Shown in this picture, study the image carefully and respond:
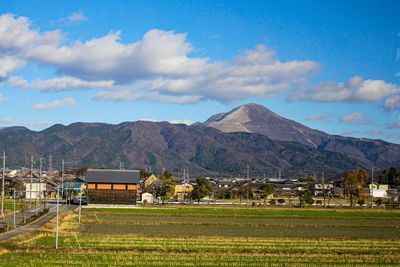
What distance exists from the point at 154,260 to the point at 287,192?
306ft

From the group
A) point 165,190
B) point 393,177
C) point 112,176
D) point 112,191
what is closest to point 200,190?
point 165,190

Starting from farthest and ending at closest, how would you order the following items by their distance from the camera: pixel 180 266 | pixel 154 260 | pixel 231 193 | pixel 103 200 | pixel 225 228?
pixel 231 193, pixel 103 200, pixel 225 228, pixel 154 260, pixel 180 266

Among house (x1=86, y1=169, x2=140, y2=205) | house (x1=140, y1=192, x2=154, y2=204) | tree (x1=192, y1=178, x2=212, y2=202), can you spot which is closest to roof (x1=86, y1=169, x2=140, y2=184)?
house (x1=86, y1=169, x2=140, y2=205)

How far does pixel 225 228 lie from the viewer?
45.1 m

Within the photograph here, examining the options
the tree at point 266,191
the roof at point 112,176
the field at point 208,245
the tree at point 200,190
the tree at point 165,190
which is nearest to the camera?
the field at point 208,245

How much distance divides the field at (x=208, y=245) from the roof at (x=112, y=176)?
96.6 feet

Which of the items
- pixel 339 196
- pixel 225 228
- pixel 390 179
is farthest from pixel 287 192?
pixel 225 228

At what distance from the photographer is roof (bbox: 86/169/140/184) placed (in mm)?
80625

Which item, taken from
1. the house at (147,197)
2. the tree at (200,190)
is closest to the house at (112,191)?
the house at (147,197)

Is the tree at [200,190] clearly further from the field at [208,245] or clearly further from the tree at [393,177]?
the tree at [393,177]

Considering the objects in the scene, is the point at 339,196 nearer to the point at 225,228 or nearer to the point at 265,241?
the point at 225,228

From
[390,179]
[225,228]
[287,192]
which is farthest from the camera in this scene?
[390,179]

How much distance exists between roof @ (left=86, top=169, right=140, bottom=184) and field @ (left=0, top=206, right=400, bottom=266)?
96.6ft

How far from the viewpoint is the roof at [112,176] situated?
8062 cm
